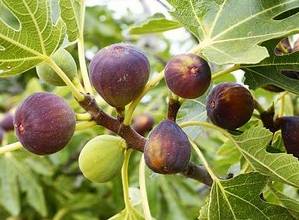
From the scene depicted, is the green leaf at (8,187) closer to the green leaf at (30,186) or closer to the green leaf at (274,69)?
the green leaf at (30,186)

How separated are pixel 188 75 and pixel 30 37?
302 millimetres

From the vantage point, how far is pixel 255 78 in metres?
1.27

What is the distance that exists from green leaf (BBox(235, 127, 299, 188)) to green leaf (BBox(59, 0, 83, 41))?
375mm

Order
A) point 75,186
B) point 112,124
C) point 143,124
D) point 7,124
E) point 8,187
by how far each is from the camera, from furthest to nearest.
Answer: point 75,186
point 7,124
point 8,187
point 143,124
point 112,124

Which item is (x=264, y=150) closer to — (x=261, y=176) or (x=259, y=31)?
(x=261, y=176)

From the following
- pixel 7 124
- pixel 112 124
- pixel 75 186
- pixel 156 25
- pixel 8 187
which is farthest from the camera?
pixel 75 186

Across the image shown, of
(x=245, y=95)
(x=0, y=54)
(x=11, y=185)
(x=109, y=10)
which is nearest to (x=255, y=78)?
(x=245, y=95)

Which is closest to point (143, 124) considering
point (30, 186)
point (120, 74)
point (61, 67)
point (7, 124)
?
point (30, 186)

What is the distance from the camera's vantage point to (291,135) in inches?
48.8

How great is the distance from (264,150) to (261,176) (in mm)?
51

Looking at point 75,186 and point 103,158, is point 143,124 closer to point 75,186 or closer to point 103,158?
point 75,186

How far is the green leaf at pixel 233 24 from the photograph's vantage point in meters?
1.13

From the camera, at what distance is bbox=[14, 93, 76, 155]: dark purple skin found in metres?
1.12

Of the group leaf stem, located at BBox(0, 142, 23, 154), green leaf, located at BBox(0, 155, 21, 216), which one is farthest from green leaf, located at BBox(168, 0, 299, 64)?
green leaf, located at BBox(0, 155, 21, 216)
